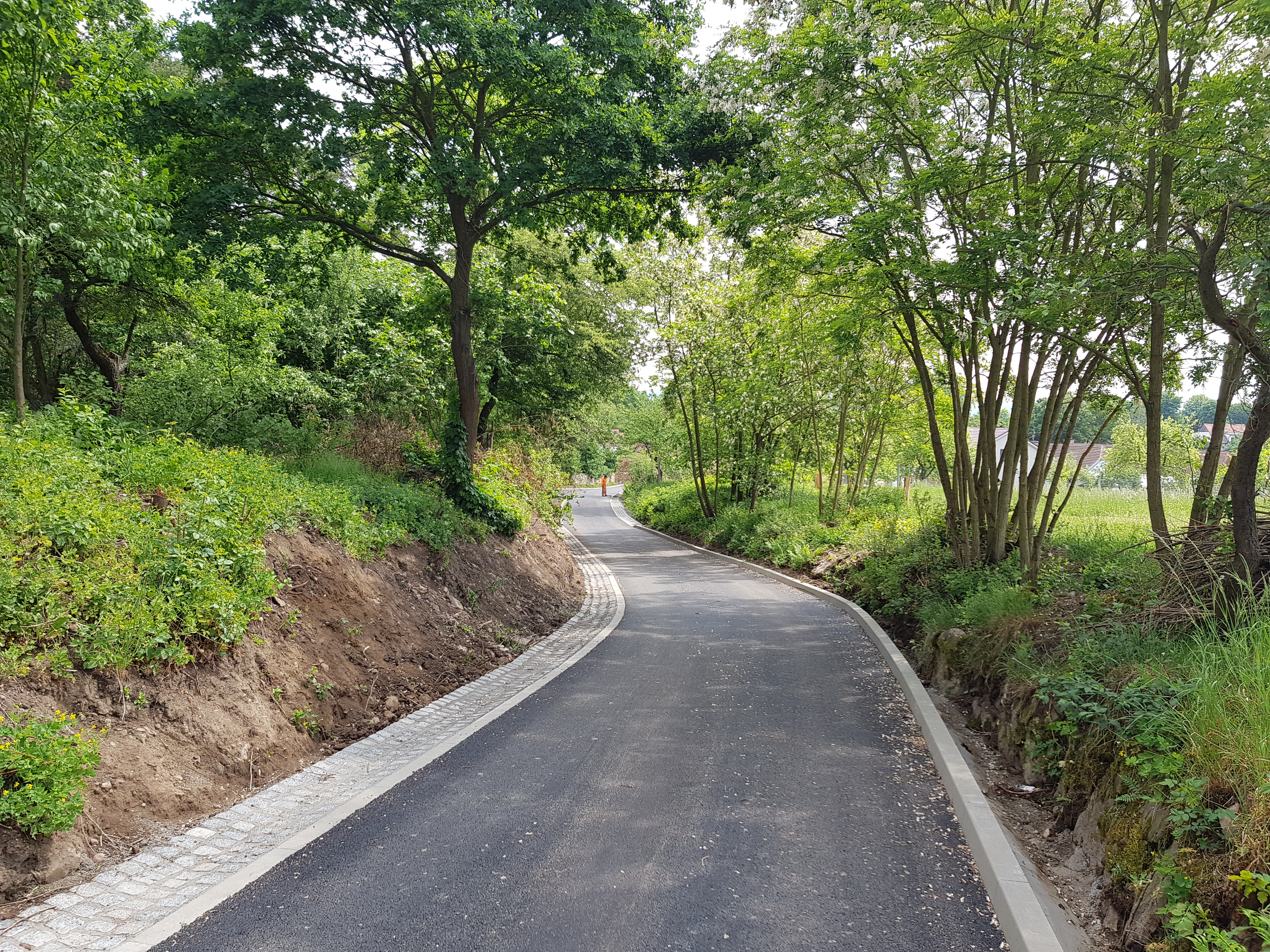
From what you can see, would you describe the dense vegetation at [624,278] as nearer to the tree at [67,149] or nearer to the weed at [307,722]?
the tree at [67,149]

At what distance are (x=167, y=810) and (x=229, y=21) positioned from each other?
8.55m

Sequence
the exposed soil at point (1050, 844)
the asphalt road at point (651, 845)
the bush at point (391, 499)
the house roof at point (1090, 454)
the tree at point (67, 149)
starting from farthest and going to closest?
the house roof at point (1090, 454) → the bush at point (391, 499) → the tree at point (67, 149) → the exposed soil at point (1050, 844) → the asphalt road at point (651, 845)

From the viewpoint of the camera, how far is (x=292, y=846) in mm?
4020

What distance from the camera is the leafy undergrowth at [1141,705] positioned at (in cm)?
292

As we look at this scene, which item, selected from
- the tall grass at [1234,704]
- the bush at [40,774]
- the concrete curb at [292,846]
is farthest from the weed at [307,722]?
the tall grass at [1234,704]

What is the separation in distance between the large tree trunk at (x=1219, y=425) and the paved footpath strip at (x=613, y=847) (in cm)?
330

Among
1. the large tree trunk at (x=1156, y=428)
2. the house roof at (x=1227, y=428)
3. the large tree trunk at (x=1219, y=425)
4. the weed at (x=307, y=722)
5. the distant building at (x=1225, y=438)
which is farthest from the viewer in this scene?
the house roof at (x=1227, y=428)

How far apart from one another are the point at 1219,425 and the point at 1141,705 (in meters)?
4.90

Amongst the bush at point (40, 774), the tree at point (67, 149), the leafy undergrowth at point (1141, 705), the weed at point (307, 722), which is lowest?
the weed at point (307, 722)

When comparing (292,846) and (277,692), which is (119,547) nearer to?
(277,692)

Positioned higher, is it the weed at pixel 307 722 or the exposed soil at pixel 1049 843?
the exposed soil at pixel 1049 843

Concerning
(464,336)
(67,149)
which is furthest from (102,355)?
(464,336)

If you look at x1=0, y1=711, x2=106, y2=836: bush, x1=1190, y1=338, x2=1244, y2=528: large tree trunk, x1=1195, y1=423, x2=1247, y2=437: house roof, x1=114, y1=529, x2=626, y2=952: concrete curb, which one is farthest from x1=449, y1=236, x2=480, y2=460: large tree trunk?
x1=1195, y1=423, x2=1247, y2=437: house roof

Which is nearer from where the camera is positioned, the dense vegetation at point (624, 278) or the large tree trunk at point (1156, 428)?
the dense vegetation at point (624, 278)
